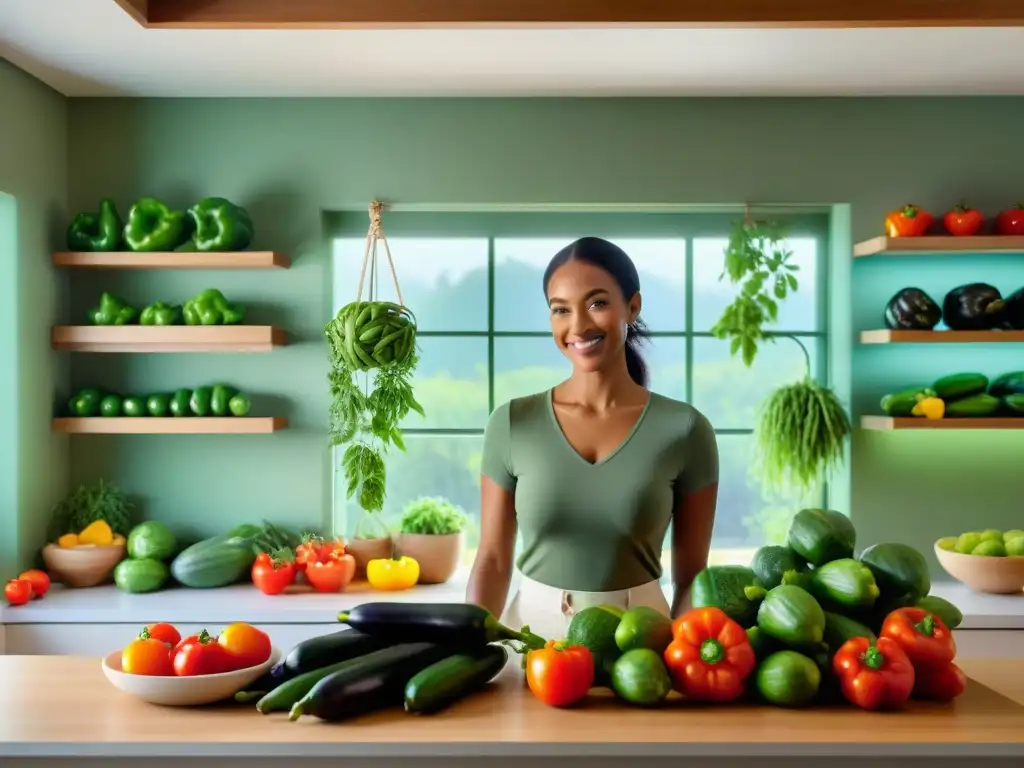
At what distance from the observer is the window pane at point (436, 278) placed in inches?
174

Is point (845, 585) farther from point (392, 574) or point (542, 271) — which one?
point (542, 271)

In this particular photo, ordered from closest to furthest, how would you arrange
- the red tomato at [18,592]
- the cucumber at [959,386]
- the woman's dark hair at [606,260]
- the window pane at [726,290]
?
1. the woman's dark hair at [606,260]
2. the red tomato at [18,592]
3. the cucumber at [959,386]
4. the window pane at [726,290]

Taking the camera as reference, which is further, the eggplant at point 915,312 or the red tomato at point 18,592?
the eggplant at point 915,312

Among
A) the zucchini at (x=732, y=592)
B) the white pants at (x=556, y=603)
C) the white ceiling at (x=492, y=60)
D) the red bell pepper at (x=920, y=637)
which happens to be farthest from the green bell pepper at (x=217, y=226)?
the red bell pepper at (x=920, y=637)

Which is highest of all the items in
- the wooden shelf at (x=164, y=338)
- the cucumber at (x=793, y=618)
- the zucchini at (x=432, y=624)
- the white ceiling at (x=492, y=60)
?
the white ceiling at (x=492, y=60)

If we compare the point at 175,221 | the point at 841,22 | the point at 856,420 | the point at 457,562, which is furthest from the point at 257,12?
the point at 856,420

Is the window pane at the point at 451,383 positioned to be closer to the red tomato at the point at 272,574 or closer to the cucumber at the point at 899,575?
the red tomato at the point at 272,574

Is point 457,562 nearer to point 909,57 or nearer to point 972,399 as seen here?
point 972,399

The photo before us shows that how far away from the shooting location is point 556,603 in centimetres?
242

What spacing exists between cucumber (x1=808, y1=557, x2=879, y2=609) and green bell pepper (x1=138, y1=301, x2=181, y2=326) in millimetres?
2837

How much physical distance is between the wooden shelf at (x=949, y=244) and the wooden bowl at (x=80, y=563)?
9.49 ft

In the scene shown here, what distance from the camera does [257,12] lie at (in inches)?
131

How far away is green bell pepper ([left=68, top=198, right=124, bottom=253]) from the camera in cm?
404

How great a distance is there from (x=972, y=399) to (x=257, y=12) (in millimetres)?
2713
